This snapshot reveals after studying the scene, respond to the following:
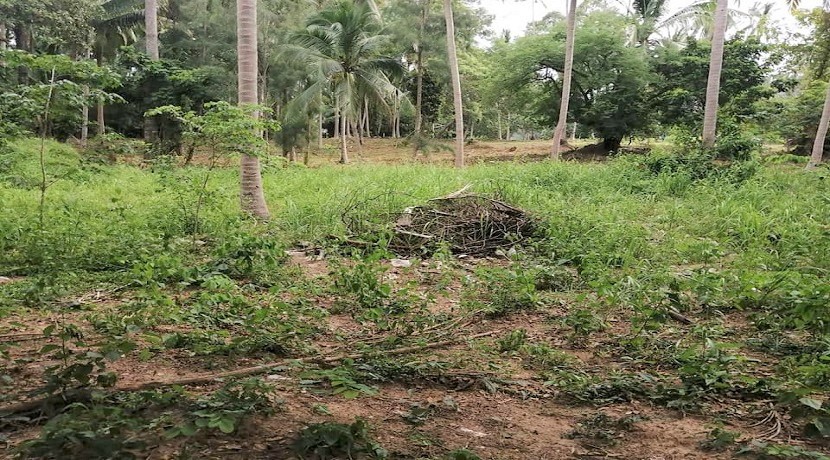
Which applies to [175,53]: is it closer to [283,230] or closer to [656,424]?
[283,230]

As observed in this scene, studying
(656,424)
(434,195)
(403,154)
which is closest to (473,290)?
(656,424)

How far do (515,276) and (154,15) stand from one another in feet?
59.7

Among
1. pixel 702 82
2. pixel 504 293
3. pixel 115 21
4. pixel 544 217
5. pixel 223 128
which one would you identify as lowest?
pixel 504 293

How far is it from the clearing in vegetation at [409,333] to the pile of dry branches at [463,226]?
3cm

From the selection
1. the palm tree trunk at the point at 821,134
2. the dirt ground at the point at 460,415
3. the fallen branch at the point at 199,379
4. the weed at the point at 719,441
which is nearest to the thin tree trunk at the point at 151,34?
the dirt ground at the point at 460,415

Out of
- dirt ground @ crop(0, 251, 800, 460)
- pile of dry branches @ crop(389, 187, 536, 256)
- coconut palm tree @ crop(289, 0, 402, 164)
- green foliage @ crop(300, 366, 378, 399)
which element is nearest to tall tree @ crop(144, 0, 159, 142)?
coconut palm tree @ crop(289, 0, 402, 164)

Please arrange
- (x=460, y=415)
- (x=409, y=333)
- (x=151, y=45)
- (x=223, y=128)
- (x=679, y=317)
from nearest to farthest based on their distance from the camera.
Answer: (x=460, y=415) → (x=409, y=333) → (x=679, y=317) → (x=223, y=128) → (x=151, y=45)

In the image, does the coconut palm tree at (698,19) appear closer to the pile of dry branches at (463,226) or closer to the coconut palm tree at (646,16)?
the coconut palm tree at (646,16)

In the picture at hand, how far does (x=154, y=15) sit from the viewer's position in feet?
60.5

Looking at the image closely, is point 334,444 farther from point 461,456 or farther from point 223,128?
point 223,128

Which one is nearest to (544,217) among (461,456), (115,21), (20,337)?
(461,456)

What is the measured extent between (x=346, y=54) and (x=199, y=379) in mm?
17742

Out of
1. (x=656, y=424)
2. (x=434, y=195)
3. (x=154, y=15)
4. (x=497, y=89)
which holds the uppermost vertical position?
(x=154, y=15)

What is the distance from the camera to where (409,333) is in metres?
3.68
